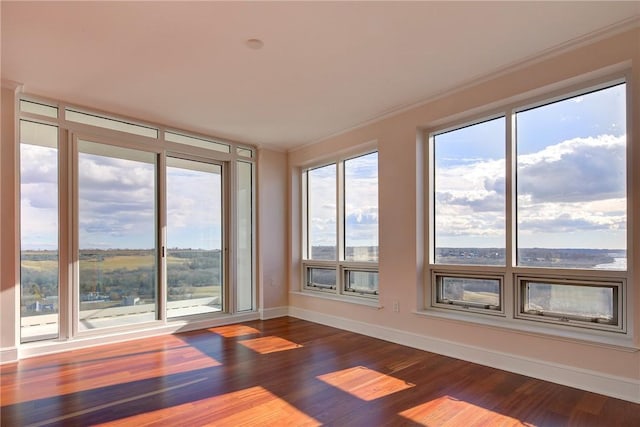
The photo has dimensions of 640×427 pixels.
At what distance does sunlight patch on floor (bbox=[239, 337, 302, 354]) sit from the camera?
3.95 metres

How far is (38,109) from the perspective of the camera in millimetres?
3879

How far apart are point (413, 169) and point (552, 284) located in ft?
5.70

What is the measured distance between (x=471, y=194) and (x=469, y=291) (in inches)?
38.9

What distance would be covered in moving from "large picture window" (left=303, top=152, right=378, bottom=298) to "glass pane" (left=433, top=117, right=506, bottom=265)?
39.1 inches

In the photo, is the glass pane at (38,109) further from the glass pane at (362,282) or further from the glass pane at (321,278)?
the glass pane at (362,282)

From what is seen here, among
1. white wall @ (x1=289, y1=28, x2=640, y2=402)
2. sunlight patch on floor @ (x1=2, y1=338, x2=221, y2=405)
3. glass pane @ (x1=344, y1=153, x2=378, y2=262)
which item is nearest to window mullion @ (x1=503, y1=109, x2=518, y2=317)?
white wall @ (x1=289, y1=28, x2=640, y2=402)

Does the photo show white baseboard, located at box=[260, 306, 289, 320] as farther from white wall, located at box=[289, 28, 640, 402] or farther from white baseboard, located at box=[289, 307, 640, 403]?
white baseboard, located at box=[289, 307, 640, 403]

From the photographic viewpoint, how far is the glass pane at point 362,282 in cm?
485

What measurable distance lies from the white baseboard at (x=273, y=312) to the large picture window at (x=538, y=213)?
2.62m

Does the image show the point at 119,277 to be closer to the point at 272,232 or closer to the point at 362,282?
the point at 272,232

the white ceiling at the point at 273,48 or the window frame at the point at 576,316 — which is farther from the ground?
the white ceiling at the point at 273,48

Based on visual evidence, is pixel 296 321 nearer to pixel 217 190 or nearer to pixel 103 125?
pixel 217 190

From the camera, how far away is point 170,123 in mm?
4715

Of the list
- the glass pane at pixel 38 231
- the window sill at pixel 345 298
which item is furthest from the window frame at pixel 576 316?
the glass pane at pixel 38 231
